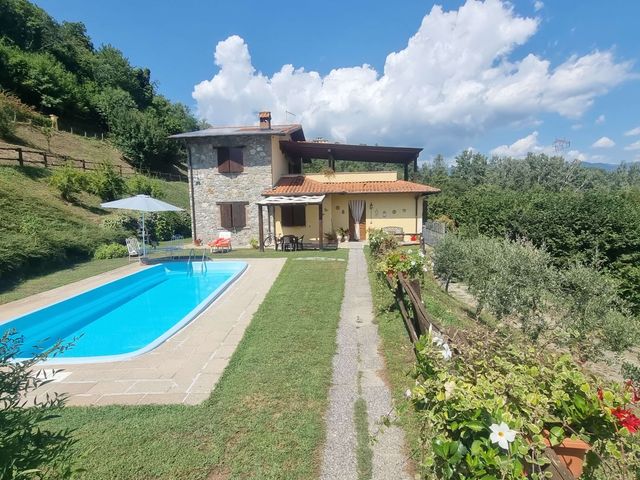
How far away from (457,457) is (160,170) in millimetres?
43978

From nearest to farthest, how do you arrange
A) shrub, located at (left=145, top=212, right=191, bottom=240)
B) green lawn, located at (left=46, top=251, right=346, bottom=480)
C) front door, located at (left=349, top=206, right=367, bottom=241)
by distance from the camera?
green lawn, located at (left=46, top=251, right=346, bottom=480) → front door, located at (left=349, top=206, right=367, bottom=241) → shrub, located at (left=145, top=212, right=191, bottom=240)

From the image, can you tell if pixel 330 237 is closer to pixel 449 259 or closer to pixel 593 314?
pixel 449 259

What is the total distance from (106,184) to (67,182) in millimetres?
3187

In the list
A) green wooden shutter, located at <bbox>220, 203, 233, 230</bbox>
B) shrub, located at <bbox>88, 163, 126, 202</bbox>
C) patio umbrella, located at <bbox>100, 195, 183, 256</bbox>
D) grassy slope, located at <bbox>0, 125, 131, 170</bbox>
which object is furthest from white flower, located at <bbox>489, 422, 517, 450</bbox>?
grassy slope, located at <bbox>0, 125, 131, 170</bbox>

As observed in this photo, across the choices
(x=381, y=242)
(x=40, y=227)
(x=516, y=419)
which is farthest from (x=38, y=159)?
(x=516, y=419)

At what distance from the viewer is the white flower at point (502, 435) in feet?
5.62

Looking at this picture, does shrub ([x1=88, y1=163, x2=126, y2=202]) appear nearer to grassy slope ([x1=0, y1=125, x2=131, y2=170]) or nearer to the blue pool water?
grassy slope ([x1=0, y1=125, x2=131, y2=170])

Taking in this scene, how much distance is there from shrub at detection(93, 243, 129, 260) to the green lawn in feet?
42.9

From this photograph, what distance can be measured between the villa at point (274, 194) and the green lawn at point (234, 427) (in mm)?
14051

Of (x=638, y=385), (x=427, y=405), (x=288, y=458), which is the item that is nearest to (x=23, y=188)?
(x=288, y=458)

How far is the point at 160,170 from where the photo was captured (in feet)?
132

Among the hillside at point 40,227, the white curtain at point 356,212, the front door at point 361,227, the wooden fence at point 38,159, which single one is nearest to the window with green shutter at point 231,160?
the hillside at point 40,227

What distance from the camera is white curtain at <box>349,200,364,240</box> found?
67.4ft

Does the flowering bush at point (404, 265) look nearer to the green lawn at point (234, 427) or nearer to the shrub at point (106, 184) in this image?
the green lawn at point (234, 427)
